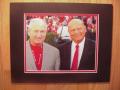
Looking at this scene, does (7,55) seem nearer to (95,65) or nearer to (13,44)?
(13,44)

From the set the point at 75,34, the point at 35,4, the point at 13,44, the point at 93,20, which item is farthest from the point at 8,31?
the point at 93,20

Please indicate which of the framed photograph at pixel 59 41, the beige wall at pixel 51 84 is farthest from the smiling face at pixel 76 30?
the beige wall at pixel 51 84

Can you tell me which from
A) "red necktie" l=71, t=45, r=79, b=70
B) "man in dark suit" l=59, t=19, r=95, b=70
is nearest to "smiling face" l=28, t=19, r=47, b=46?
"man in dark suit" l=59, t=19, r=95, b=70

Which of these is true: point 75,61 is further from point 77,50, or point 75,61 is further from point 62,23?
point 62,23

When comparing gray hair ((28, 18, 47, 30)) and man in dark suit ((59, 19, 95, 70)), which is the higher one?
gray hair ((28, 18, 47, 30))

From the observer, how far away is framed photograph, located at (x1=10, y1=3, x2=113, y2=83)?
6.09 feet

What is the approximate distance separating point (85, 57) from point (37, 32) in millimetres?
467

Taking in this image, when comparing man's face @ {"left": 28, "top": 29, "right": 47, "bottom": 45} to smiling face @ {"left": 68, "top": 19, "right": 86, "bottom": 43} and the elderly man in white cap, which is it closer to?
the elderly man in white cap

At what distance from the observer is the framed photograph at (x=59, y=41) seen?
1855mm

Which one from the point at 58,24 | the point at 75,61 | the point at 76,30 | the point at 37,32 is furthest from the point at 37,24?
the point at 75,61

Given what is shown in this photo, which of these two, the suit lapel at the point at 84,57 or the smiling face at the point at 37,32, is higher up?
the smiling face at the point at 37,32

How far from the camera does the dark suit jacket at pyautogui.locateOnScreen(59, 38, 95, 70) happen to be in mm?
1884

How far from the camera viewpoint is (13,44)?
1856mm

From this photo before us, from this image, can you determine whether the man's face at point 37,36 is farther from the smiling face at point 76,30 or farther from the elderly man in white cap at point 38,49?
the smiling face at point 76,30
